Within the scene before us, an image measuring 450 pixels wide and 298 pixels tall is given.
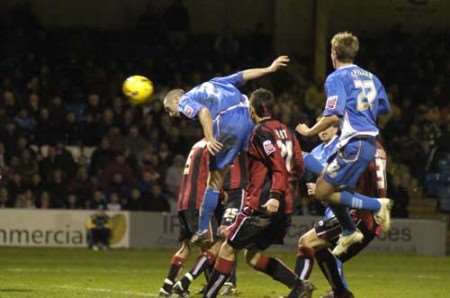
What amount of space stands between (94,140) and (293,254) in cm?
515

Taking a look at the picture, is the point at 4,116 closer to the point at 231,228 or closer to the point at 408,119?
the point at 408,119

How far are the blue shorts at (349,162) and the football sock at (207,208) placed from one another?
2.00 meters

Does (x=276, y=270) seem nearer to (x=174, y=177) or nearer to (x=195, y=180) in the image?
(x=195, y=180)

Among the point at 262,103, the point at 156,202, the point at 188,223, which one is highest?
the point at 262,103

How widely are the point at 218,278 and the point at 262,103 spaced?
1.85 meters

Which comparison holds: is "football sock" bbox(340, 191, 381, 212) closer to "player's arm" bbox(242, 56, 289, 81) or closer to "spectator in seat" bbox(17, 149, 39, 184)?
"player's arm" bbox(242, 56, 289, 81)

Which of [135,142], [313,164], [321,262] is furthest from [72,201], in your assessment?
[321,262]

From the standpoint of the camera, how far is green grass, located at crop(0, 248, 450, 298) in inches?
602

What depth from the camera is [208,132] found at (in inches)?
509

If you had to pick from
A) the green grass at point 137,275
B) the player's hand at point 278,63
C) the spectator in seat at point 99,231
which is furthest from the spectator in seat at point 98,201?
the player's hand at point 278,63

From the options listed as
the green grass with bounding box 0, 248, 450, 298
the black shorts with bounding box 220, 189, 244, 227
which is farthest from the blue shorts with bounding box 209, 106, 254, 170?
the green grass with bounding box 0, 248, 450, 298

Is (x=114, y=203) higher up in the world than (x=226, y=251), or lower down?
lower down

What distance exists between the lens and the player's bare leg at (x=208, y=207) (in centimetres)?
1381

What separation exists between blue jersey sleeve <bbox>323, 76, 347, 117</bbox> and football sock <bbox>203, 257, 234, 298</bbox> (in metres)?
1.69
